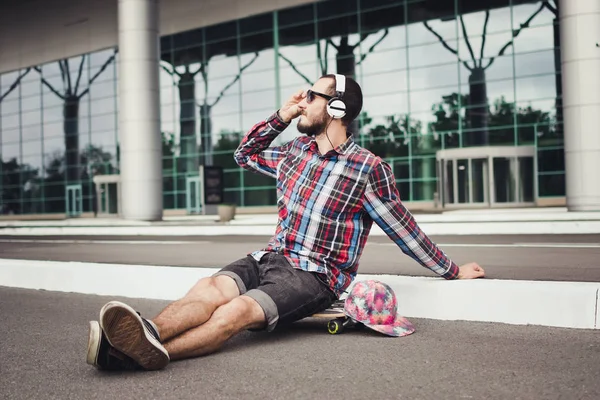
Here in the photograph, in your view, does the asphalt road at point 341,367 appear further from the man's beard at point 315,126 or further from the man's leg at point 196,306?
the man's beard at point 315,126

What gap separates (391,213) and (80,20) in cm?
4132

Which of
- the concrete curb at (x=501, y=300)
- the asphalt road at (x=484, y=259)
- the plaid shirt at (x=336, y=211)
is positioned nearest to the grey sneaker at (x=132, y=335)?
the plaid shirt at (x=336, y=211)

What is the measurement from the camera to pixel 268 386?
128 inches

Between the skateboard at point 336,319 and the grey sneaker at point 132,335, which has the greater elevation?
the grey sneaker at point 132,335

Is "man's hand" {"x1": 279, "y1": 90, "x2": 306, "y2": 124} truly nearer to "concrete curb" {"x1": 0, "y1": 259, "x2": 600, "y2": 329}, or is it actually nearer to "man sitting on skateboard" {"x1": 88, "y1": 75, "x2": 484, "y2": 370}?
"man sitting on skateboard" {"x1": 88, "y1": 75, "x2": 484, "y2": 370}

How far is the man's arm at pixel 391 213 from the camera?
455 cm

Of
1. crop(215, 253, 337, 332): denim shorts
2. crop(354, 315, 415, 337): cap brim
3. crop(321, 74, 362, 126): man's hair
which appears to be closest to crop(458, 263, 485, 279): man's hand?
crop(354, 315, 415, 337): cap brim

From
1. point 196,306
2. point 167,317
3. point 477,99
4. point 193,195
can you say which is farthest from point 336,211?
point 193,195

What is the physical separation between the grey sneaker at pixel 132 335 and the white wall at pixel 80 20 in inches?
1449

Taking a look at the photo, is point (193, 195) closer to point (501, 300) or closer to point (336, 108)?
point (501, 300)

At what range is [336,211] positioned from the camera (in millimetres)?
4496

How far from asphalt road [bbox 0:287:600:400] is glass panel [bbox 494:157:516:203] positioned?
2896 centimetres

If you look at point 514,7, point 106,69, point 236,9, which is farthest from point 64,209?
point 514,7

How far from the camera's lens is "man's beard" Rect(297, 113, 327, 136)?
4.62m
